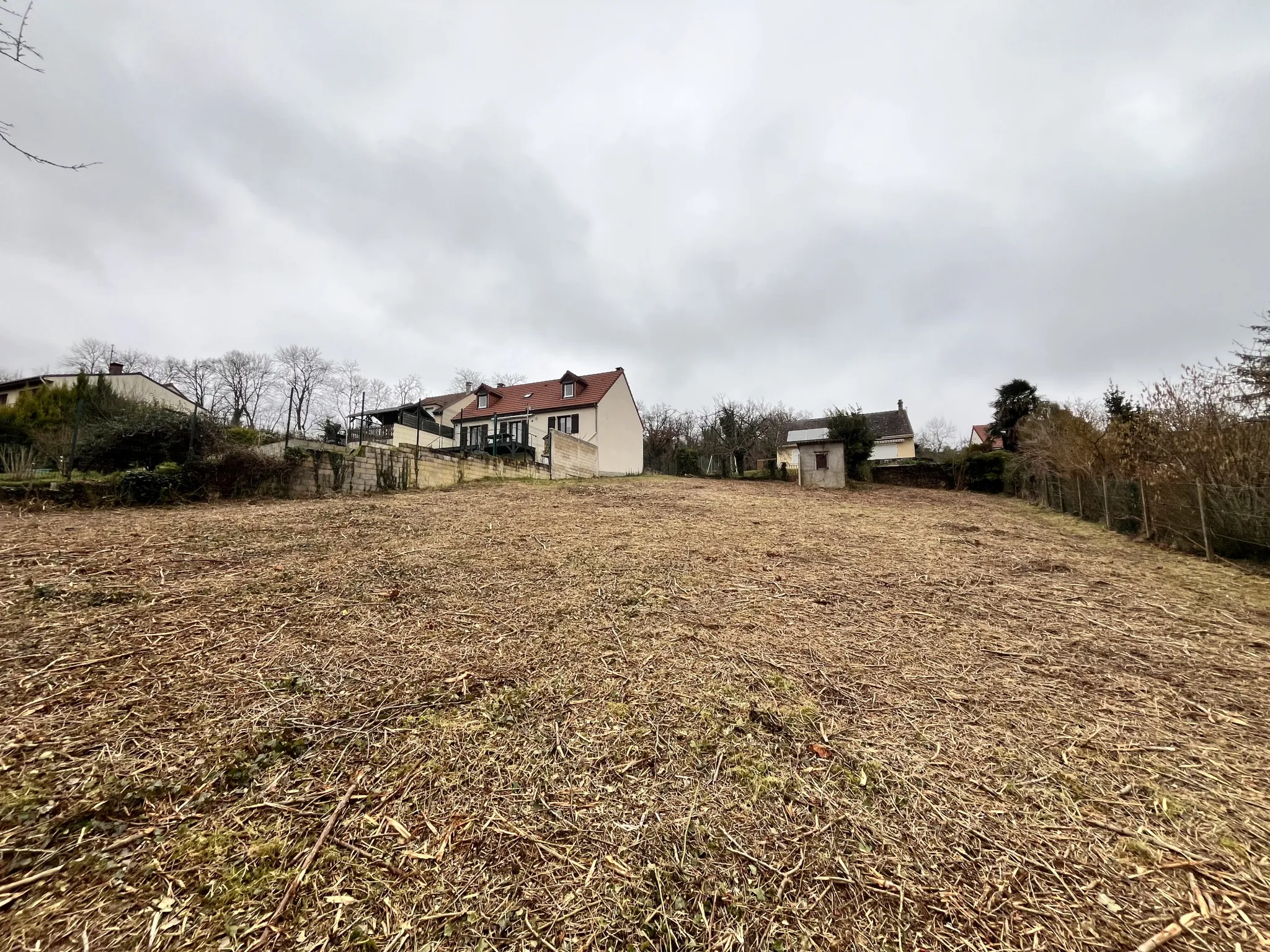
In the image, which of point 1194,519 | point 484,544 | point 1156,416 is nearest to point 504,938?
point 484,544

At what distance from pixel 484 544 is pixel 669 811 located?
4456 mm

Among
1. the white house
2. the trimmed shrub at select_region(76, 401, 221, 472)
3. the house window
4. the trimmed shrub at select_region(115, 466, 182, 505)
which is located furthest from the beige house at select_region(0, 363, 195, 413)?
the trimmed shrub at select_region(115, 466, 182, 505)

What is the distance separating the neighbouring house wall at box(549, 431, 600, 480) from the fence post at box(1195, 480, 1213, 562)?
16.2 meters

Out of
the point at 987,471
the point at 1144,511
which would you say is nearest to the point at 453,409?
the point at 987,471

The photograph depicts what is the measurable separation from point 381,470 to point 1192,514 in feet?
49.8

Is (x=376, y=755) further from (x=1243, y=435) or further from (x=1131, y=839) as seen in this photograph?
(x=1243, y=435)

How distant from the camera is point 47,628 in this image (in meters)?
2.98

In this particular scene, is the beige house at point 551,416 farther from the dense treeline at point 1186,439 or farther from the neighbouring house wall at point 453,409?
the dense treeline at point 1186,439

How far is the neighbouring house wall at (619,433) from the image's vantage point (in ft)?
92.3

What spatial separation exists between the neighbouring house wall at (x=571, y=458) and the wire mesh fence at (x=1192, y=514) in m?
15.4

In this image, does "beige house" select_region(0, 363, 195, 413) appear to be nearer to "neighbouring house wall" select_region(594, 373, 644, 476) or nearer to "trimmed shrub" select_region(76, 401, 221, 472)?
"trimmed shrub" select_region(76, 401, 221, 472)

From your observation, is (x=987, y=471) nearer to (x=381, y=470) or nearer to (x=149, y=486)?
(x=381, y=470)

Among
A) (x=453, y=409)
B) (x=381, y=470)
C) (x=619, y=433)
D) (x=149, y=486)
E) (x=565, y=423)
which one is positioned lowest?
(x=149, y=486)

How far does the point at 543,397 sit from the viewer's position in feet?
103
